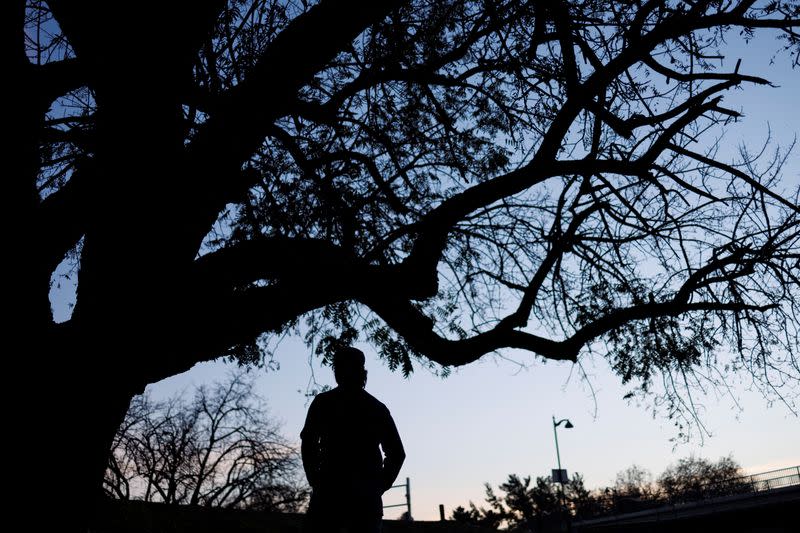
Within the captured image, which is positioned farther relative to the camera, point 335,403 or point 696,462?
point 696,462

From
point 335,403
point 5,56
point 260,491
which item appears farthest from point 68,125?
point 260,491

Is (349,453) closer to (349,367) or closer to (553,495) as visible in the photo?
(349,367)

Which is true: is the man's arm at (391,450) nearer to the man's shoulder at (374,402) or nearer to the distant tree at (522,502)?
the man's shoulder at (374,402)

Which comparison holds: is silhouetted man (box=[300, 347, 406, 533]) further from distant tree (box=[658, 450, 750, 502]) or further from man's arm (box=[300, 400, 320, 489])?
distant tree (box=[658, 450, 750, 502])

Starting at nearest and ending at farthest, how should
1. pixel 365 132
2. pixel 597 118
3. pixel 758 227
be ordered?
1. pixel 597 118
2. pixel 758 227
3. pixel 365 132

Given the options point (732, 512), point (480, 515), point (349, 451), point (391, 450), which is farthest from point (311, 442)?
point (480, 515)

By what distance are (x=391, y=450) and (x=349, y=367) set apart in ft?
2.10

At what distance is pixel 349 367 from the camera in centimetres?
402

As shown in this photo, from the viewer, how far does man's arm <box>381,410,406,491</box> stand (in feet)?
13.4

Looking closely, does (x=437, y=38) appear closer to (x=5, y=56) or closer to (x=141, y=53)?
(x=141, y=53)

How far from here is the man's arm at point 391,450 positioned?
4.09m

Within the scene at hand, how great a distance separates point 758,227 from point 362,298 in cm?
480

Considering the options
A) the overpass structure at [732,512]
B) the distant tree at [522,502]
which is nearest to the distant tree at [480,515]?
the distant tree at [522,502]

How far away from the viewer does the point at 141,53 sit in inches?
176
